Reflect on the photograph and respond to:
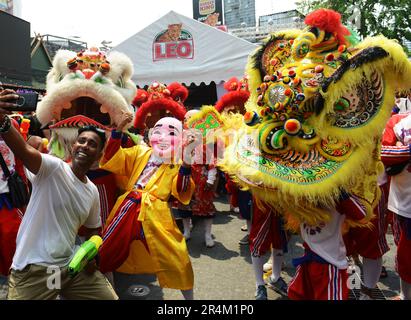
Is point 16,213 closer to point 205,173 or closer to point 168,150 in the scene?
point 168,150

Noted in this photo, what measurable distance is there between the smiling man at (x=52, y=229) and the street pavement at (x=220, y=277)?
1228 mm

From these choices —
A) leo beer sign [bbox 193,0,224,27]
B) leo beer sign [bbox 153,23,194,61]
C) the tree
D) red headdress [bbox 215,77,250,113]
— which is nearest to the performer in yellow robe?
red headdress [bbox 215,77,250,113]

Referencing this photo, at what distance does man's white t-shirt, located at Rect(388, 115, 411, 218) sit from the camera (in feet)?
7.73

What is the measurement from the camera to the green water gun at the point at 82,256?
1.79m

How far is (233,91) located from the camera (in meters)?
4.82

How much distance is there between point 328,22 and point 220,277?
2424 mm

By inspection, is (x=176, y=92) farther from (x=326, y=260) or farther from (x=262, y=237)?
(x=326, y=260)

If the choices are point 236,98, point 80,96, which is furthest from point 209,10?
point 80,96

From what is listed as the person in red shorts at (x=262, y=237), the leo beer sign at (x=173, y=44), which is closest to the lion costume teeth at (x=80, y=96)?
the person in red shorts at (x=262, y=237)

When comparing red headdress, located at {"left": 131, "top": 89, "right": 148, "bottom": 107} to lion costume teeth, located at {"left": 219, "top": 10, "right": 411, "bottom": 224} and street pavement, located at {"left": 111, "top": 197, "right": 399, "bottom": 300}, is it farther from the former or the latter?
lion costume teeth, located at {"left": 219, "top": 10, "right": 411, "bottom": 224}
